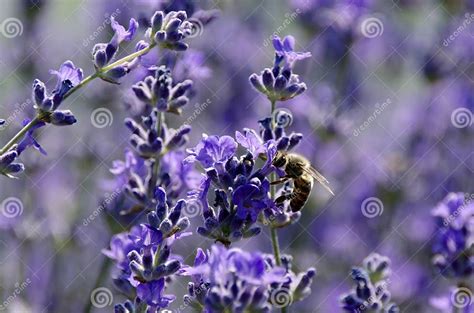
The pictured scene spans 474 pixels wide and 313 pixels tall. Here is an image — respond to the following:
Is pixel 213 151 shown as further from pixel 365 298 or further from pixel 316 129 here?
pixel 316 129

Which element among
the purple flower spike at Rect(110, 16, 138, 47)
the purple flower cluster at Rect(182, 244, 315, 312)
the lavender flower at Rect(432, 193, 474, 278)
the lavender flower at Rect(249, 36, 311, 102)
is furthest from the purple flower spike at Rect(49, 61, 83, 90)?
the lavender flower at Rect(432, 193, 474, 278)

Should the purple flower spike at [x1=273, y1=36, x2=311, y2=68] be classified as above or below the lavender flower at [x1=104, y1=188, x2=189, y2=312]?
above

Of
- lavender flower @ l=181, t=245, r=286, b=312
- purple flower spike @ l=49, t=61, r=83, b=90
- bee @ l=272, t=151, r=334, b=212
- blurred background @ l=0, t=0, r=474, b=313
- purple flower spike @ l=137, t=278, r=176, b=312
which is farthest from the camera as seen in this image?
blurred background @ l=0, t=0, r=474, b=313

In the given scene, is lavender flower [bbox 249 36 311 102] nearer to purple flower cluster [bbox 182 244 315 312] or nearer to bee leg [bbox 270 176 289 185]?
bee leg [bbox 270 176 289 185]

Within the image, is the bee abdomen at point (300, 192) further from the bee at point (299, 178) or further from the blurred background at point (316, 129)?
the blurred background at point (316, 129)

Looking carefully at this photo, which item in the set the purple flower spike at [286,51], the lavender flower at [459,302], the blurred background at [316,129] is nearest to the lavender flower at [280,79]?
the purple flower spike at [286,51]

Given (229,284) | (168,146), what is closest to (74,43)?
(168,146)

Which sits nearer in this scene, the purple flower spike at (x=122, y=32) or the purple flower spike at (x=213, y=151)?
the purple flower spike at (x=213, y=151)
